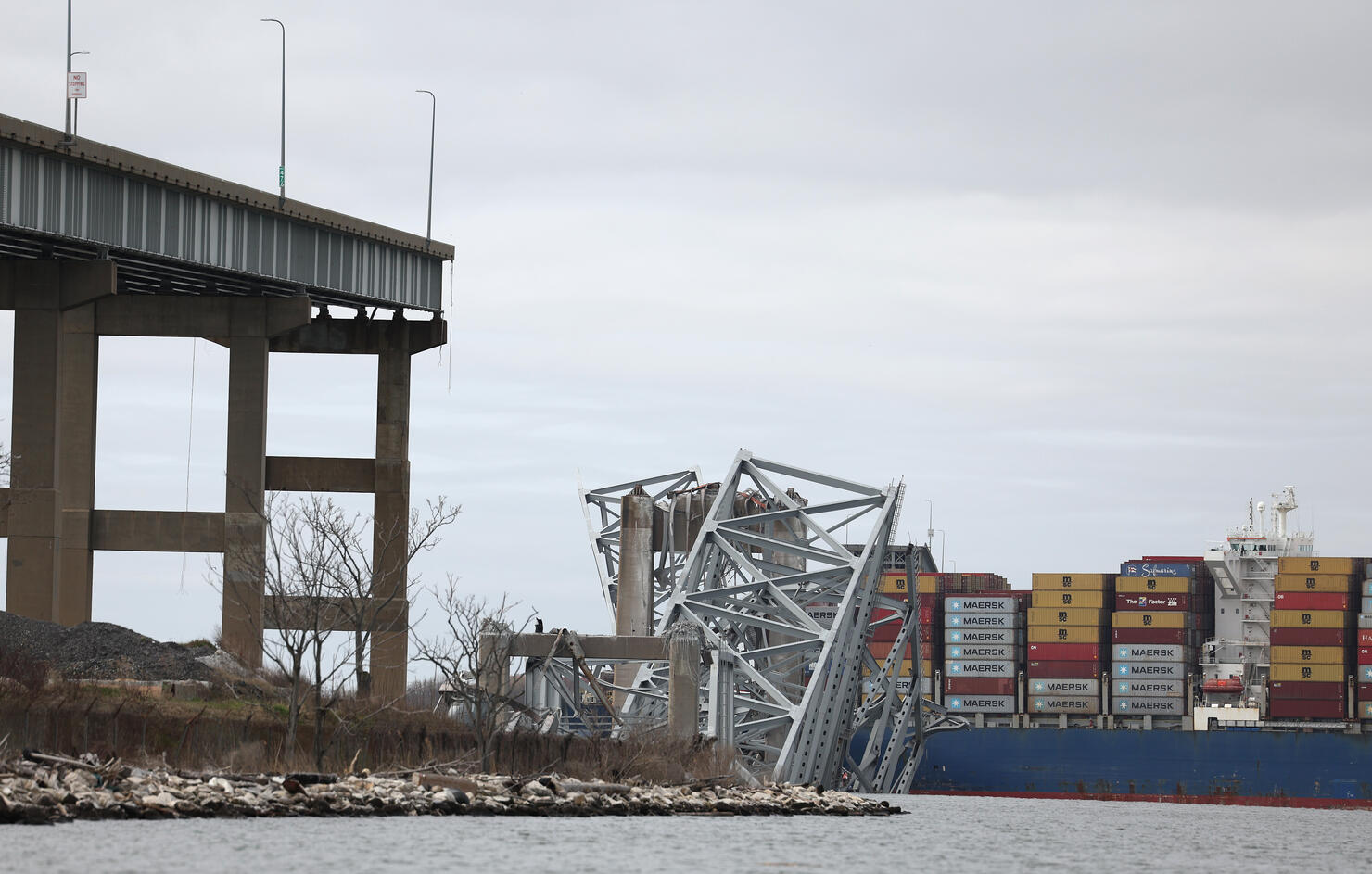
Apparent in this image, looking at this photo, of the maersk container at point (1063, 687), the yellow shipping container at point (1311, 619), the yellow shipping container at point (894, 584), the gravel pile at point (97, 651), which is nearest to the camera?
the gravel pile at point (97, 651)

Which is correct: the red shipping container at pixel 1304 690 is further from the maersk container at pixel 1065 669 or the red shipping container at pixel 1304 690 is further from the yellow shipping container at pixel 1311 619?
the maersk container at pixel 1065 669

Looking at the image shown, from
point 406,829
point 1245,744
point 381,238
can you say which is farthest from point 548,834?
point 1245,744

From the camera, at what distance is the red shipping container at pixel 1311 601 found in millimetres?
109438

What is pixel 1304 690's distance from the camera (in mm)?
111000

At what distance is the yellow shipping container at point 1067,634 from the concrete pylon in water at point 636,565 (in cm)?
5769

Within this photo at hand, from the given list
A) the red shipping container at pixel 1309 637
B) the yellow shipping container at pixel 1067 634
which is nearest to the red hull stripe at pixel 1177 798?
the red shipping container at pixel 1309 637

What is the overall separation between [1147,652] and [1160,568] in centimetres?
637

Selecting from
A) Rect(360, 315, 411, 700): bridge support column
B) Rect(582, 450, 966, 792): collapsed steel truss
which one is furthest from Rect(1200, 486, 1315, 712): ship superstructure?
Rect(360, 315, 411, 700): bridge support column

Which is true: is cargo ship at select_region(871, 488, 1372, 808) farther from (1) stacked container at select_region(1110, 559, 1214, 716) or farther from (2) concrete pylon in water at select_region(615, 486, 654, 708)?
(2) concrete pylon in water at select_region(615, 486, 654, 708)

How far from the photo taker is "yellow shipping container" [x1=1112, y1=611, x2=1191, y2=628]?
11781cm

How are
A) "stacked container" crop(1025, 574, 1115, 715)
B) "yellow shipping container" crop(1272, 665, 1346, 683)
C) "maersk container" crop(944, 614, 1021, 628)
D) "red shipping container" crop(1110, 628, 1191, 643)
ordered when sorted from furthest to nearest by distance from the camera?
"maersk container" crop(944, 614, 1021, 628) → "stacked container" crop(1025, 574, 1115, 715) → "red shipping container" crop(1110, 628, 1191, 643) → "yellow shipping container" crop(1272, 665, 1346, 683)

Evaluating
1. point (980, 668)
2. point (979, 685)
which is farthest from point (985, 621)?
point (979, 685)

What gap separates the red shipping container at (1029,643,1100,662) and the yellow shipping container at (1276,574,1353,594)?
12.8 metres

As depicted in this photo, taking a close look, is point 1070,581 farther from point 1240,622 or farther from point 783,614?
point 783,614
